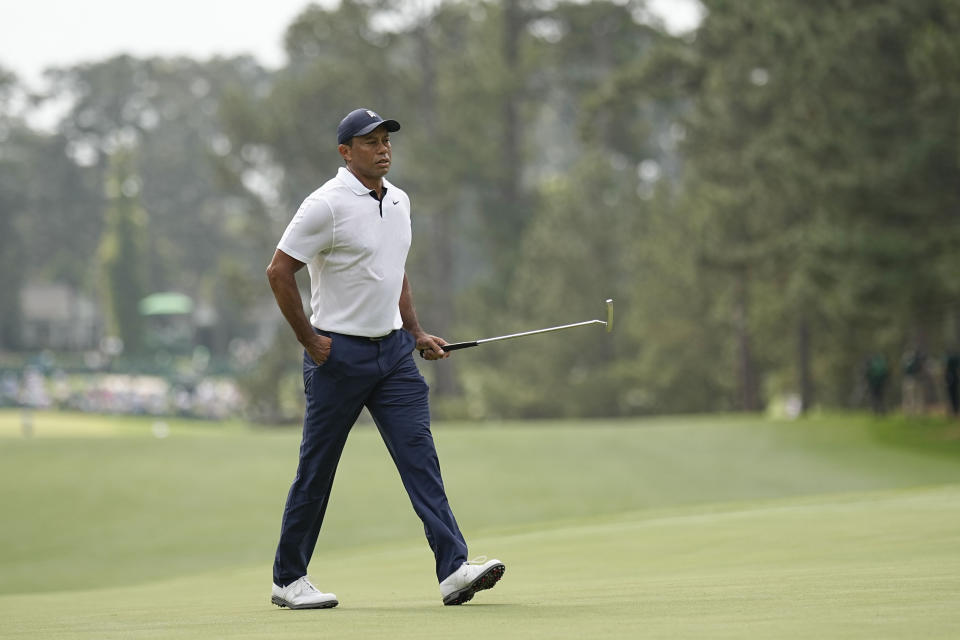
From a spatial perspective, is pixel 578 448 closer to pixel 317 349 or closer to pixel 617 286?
pixel 317 349

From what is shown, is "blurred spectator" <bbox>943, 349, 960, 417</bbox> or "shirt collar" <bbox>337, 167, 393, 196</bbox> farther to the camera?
"blurred spectator" <bbox>943, 349, 960, 417</bbox>

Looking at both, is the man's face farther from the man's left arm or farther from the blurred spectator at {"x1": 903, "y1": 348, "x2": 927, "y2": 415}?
the blurred spectator at {"x1": 903, "y1": 348, "x2": 927, "y2": 415}

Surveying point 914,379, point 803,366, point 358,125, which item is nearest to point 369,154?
point 358,125

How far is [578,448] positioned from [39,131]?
7216 centimetres

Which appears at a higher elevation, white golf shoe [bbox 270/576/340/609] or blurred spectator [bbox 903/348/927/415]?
white golf shoe [bbox 270/576/340/609]

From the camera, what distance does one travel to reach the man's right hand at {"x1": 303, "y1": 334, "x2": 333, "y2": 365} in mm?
6026

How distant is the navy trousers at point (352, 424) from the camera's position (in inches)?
241

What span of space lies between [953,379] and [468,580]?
61.3 ft

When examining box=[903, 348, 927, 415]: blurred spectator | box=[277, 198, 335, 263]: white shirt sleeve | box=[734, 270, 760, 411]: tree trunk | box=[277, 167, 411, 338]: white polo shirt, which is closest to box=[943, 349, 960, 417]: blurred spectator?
box=[903, 348, 927, 415]: blurred spectator

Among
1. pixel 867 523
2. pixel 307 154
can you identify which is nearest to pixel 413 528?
pixel 867 523

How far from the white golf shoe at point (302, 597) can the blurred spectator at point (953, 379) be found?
60.4 ft

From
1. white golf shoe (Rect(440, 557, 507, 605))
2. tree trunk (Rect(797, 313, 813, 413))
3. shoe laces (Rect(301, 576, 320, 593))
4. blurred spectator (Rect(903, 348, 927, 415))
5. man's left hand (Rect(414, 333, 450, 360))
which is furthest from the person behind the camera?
tree trunk (Rect(797, 313, 813, 413))

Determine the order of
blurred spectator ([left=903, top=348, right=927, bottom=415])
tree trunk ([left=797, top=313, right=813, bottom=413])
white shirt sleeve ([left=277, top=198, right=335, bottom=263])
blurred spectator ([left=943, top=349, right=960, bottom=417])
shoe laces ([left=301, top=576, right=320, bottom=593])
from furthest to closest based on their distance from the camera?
tree trunk ([left=797, top=313, right=813, bottom=413]), blurred spectator ([left=903, top=348, right=927, bottom=415]), blurred spectator ([left=943, top=349, right=960, bottom=417]), shoe laces ([left=301, top=576, right=320, bottom=593]), white shirt sleeve ([left=277, top=198, right=335, bottom=263])

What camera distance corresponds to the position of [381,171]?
20.0ft
